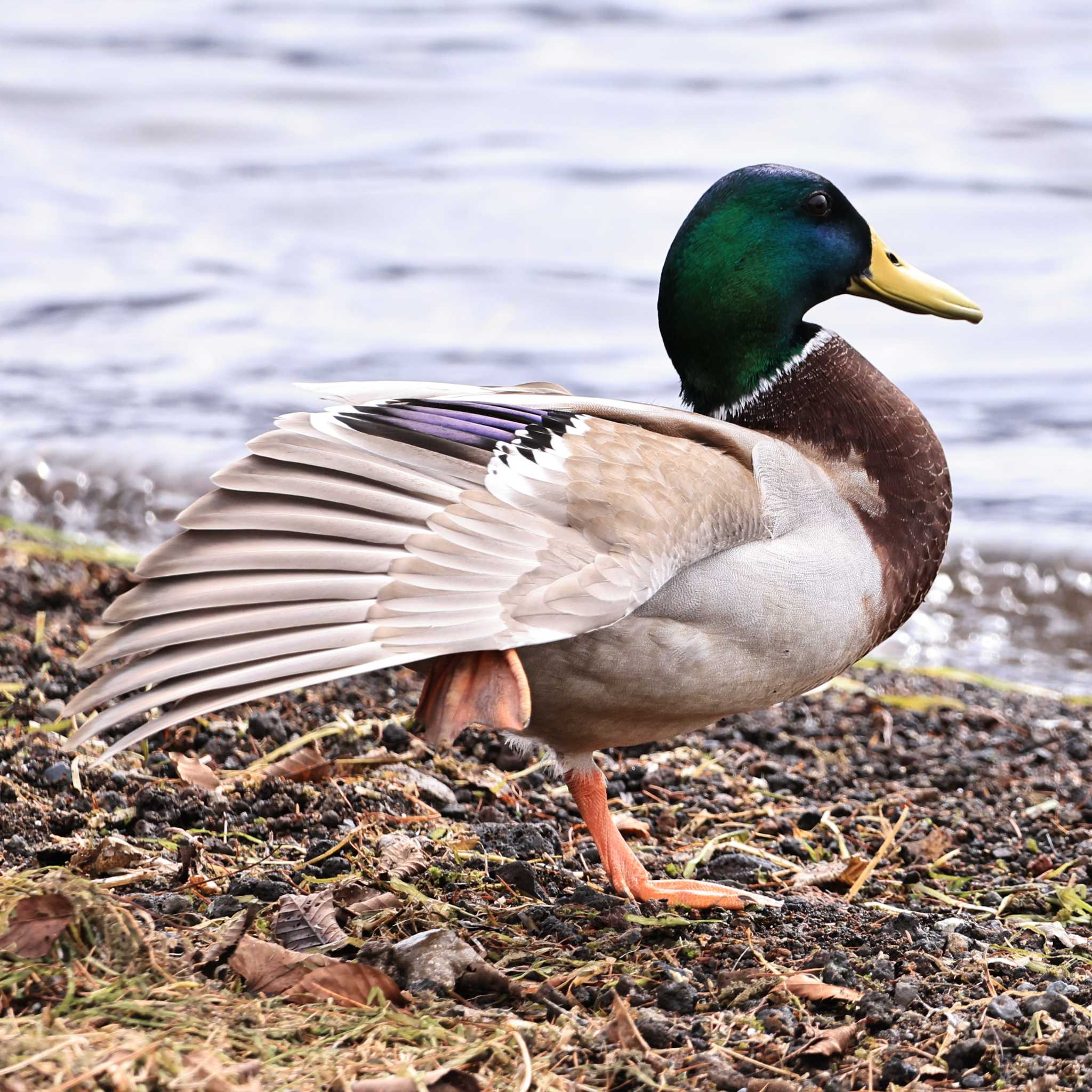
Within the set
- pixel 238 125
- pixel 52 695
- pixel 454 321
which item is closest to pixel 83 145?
pixel 238 125

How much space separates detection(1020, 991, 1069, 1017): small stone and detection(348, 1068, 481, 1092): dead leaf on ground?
105 centimetres

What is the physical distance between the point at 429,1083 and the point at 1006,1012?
42.6 inches

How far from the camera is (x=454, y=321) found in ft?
37.4

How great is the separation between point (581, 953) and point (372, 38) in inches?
684

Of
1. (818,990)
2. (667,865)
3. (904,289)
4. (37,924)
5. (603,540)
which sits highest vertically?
(904,289)

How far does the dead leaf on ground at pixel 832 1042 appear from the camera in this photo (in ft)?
8.39

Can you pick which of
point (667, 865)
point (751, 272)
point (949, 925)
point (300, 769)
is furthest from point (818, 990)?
point (751, 272)

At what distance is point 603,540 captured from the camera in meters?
2.81

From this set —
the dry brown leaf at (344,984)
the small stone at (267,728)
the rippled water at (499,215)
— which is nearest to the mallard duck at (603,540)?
the dry brown leaf at (344,984)

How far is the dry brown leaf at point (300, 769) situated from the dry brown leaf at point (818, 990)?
4.69 ft

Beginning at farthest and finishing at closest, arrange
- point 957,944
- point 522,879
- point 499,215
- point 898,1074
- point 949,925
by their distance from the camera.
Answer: point 499,215 < point 522,879 < point 949,925 < point 957,944 < point 898,1074

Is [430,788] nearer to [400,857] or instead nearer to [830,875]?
[400,857]

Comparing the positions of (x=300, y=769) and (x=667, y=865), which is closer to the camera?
(x=667, y=865)

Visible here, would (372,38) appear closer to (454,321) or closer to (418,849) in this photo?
(454,321)
